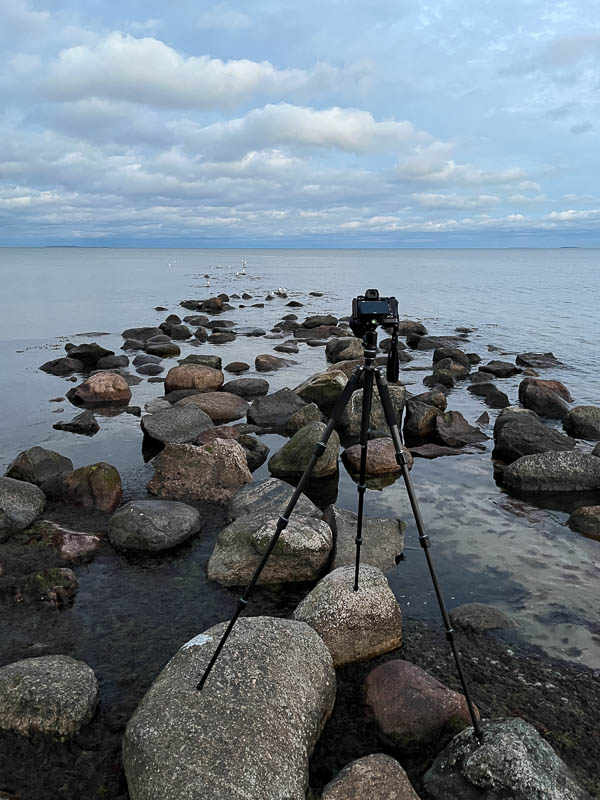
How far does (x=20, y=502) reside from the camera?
9594mm

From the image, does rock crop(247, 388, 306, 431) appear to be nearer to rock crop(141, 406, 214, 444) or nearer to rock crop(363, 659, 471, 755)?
rock crop(141, 406, 214, 444)

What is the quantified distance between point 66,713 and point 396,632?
3.53 metres

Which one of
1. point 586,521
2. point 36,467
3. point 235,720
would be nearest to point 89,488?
point 36,467

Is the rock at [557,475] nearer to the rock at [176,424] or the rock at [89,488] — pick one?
the rock at [176,424]

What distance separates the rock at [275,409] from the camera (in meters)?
15.8

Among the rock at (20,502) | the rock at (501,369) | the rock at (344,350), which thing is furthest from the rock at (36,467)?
the rock at (501,369)

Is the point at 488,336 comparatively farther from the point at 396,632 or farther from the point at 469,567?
the point at 396,632

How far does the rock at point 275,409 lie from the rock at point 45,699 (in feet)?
33.2

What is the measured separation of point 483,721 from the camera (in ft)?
17.2

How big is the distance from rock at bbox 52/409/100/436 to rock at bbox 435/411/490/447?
8.76m

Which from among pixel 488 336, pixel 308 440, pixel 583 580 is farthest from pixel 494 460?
pixel 488 336

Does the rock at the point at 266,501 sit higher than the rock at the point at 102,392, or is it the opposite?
the rock at the point at 266,501

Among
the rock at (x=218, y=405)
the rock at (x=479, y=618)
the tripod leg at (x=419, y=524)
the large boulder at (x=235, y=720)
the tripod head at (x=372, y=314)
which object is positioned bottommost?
the rock at (x=218, y=405)

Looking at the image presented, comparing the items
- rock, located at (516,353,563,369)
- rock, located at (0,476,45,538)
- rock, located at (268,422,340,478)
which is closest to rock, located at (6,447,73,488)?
rock, located at (0,476,45,538)
